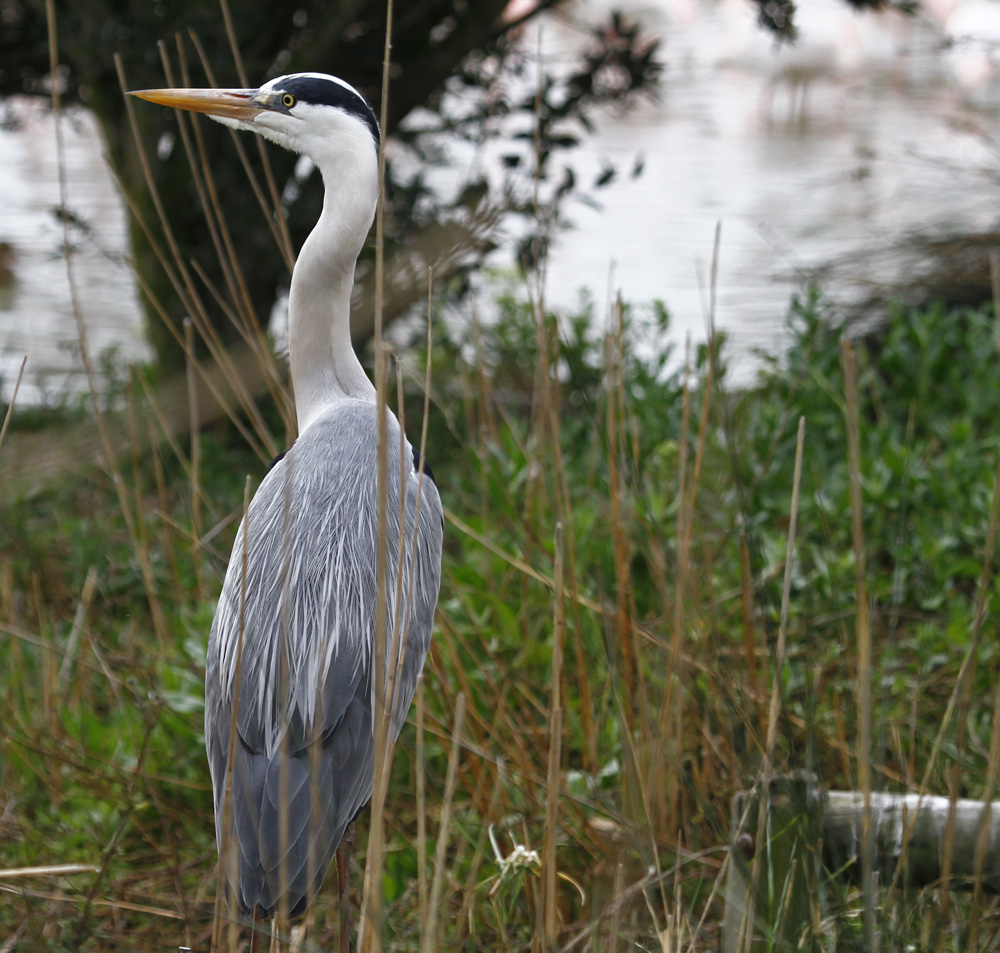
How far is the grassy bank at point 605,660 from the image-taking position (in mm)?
1699

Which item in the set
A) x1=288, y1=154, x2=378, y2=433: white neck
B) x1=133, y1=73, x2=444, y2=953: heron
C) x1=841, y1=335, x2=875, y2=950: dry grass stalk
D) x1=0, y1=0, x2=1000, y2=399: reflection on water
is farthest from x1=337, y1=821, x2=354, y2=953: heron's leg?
x1=0, y1=0, x2=1000, y2=399: reflection on water

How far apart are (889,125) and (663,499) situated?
5.49 meters

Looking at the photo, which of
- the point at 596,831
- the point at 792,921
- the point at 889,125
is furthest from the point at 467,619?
the point at 889,125

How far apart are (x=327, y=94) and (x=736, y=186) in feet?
16.0

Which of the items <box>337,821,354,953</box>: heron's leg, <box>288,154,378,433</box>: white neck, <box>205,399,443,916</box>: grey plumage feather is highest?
<box>288,154,378,433</box>: white neck

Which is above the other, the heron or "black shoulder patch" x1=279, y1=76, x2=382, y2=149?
"black shoulder patch" x1=279, y1=76, x2=382, y2=149

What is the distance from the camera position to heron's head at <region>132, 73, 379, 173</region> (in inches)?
70.4

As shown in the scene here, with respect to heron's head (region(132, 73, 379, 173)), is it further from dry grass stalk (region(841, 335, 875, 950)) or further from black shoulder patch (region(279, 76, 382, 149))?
dry grass stalk (region(841, 335, 875, 950))

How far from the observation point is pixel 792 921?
51.5 inches

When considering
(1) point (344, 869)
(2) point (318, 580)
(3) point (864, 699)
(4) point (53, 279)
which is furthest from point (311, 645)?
(4) point (53, 279)

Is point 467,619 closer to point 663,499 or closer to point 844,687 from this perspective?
point 663,499

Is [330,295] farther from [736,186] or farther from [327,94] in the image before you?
[736,186]

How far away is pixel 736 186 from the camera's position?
630 cm

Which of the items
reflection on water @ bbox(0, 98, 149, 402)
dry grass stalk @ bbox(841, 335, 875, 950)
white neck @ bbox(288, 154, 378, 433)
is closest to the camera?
dry grass stalk @ bbox(841, 335, 875, 950)
